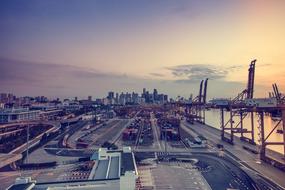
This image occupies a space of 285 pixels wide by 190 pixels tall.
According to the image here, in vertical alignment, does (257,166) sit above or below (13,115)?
below

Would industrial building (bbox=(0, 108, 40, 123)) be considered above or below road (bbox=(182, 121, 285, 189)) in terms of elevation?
above

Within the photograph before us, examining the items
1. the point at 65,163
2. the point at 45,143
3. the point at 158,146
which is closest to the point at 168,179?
the point at 65,163

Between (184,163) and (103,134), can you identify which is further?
(103,134)

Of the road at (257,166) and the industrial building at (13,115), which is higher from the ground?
the industrial building at (13,115)

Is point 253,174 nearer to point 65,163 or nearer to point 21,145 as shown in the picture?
point 65,163

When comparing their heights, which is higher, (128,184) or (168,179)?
(128,184)

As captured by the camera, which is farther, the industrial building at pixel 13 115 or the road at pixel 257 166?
the industrial building at pixel 13 115

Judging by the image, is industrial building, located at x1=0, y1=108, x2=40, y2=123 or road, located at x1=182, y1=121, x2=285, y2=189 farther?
industrial building, located at x1=0, y1=108, x2=40, y2=123

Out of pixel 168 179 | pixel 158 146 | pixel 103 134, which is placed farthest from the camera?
pixel 103 134

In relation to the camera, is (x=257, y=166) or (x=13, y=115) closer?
(x=257, y=166)

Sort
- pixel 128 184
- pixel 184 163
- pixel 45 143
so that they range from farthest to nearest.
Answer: pixel 45 143
pixel 184 163
pixel 128 184

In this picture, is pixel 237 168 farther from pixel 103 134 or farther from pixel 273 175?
pixel 103 134
